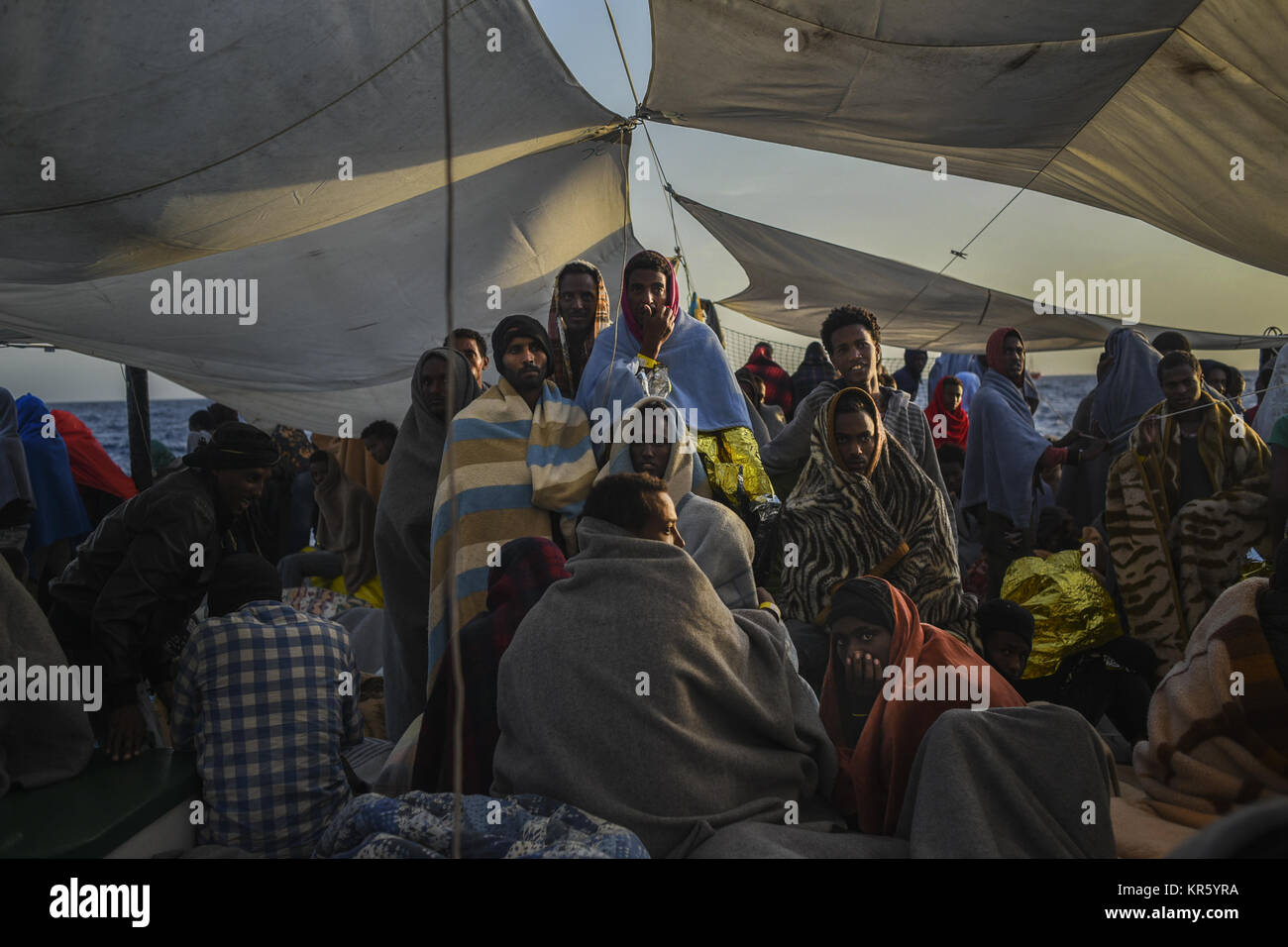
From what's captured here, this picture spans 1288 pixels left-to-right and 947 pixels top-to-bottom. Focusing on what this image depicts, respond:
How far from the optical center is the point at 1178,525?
3885 millimetres

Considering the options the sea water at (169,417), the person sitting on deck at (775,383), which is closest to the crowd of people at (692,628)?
the person sitting on deck at (775,383)

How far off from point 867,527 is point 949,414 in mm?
3239

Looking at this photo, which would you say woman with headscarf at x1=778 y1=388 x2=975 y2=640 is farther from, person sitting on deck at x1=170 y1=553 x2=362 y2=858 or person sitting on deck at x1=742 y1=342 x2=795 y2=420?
person sitting on deck at x1=742 y1=342 x2=795 y2=420

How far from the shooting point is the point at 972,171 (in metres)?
4.23

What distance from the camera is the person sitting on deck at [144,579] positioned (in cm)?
287

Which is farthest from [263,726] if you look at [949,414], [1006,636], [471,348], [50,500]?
[949,414]

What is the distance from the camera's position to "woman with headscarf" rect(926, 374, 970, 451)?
6.11m

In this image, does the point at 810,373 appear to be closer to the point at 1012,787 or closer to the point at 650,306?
the point at 650,306

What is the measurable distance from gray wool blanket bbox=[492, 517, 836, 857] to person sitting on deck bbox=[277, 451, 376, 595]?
3657mm

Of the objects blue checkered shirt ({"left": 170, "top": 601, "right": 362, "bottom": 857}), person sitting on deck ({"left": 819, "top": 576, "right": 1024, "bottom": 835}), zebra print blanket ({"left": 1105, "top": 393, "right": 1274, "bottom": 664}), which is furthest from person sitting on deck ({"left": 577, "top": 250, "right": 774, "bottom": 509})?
zebra print blanket ({"left": 1105, "top": 393, "right": 1274, "bottom": 664})
